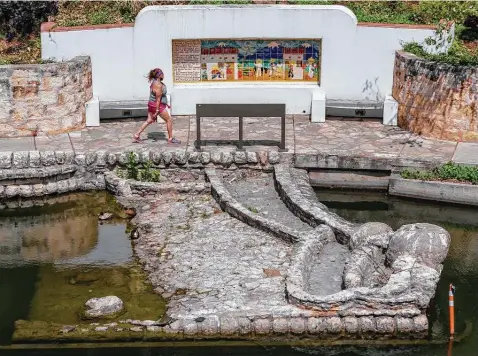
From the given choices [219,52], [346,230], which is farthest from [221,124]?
[346,230]

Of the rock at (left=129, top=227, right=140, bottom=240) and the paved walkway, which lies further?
the paved walkway

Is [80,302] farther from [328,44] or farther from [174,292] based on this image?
[328,44]

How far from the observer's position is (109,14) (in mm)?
19062

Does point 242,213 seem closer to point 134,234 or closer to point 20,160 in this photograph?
point 134,234

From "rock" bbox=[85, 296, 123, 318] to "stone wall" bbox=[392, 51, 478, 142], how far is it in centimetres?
806

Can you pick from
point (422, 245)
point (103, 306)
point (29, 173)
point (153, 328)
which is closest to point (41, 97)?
point (29, 173)

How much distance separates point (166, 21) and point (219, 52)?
129cm

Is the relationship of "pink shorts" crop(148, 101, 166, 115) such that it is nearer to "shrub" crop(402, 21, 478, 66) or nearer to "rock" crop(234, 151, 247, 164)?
"rock" crop(234, 151, 247, 164)

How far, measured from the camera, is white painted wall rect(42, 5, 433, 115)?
17.5 meters

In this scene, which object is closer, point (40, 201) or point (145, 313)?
point (145, 313)

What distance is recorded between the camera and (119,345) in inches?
419

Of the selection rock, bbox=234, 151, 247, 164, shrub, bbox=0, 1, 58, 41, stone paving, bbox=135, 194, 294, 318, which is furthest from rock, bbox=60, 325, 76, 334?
shrub, bbox=0, 1, 58, 41

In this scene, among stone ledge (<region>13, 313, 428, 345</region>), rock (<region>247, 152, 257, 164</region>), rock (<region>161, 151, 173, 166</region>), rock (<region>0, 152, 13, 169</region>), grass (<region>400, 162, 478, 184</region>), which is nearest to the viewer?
stone ledge (<region>13, 313, 428, 345</region>)

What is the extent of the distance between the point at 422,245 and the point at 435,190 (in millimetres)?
3560
